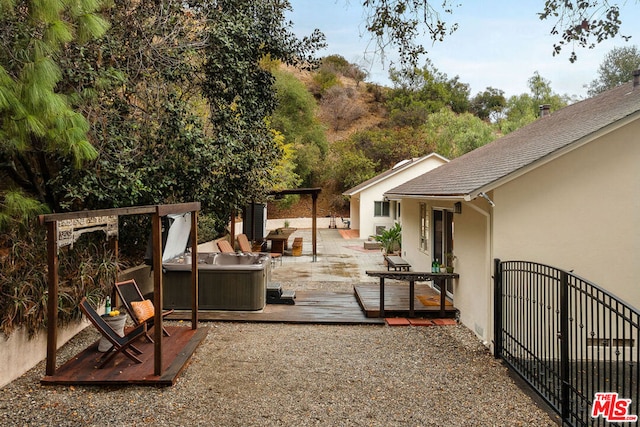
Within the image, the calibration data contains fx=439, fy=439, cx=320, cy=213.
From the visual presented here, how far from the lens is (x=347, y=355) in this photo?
21.1 feet

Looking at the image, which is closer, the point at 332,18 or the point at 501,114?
the point at 332,18

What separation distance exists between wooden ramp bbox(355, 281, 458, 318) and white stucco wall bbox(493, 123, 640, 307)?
232 cm

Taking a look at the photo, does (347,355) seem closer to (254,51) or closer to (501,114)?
(254,51)

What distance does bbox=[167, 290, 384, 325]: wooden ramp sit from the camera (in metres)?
8.21

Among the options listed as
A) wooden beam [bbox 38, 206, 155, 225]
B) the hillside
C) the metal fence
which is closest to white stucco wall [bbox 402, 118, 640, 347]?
the metal fence

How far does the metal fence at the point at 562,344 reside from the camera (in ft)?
13.7

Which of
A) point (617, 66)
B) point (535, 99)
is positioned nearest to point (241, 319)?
point (617, 66)

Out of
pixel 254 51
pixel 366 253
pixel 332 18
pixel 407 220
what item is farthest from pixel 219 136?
pixel 366 253

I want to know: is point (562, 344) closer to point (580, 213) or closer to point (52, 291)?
point (580, 213)

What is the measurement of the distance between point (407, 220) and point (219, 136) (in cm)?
690

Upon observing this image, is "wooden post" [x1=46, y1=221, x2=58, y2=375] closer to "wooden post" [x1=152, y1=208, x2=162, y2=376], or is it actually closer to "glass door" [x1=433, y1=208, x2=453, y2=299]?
"wooden post" [x1=152, y1=208, x2=162, y2=376]

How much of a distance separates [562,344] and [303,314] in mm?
4974

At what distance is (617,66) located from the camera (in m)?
35.0

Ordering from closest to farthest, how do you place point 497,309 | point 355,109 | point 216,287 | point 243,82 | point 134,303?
point 134,303 → point 497,309 → point 216,287 → point 243,82 → point 355,109
